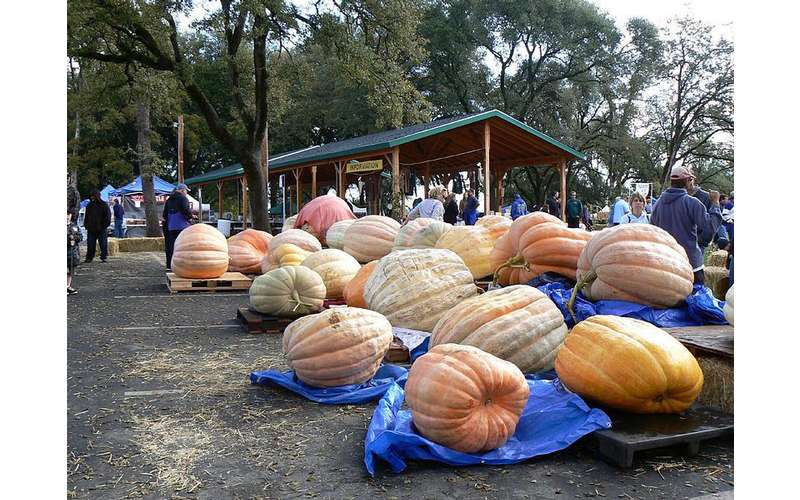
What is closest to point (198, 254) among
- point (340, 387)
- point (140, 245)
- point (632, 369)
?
point (340, 387)

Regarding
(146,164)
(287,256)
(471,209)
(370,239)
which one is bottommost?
(287,256)

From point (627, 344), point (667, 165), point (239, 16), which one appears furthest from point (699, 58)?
point (627, 344)

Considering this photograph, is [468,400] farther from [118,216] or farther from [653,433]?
[118,216]

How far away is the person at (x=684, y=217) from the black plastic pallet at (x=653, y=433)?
2.91 m

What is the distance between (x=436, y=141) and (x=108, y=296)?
15.2 meters

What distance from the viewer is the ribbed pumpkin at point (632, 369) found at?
3.16 metres

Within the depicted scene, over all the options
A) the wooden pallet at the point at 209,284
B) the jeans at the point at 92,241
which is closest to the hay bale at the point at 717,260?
the wooden pallet at the point at 209,284

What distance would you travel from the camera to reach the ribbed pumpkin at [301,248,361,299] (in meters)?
7.29

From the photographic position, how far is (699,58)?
31625mm

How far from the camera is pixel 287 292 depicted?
6309 millimetres

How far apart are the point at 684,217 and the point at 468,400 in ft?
12.7

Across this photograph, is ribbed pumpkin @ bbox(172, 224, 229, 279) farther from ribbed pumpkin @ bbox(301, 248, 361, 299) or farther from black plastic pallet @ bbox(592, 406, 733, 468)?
black plastic pallet @ bbox(592, 406, 733, 468)

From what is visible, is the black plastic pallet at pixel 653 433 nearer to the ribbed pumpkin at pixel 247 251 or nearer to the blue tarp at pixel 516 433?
the blue tarp at pixel 516 433

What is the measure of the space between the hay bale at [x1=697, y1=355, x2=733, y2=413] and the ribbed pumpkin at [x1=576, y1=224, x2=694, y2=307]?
848mm
